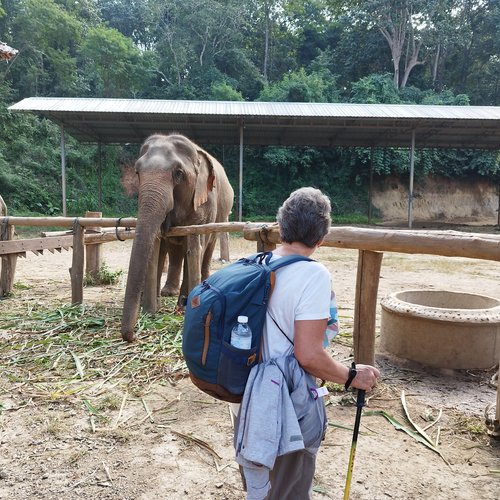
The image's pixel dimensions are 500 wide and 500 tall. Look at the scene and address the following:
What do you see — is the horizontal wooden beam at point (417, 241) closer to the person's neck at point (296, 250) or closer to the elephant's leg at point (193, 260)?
the person's neck at point (296, 250)

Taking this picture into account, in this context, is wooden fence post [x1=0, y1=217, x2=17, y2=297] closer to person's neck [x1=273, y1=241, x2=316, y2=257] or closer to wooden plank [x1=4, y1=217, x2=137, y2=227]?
wooden plank [x1=4, y1=217, x2=137, y2=227]

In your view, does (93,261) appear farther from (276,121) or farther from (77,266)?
(276,121)

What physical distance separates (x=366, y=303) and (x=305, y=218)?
78.9 inches

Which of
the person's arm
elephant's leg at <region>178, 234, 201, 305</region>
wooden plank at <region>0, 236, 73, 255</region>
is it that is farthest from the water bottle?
wooden plank at <region>0, 236, 73, 255</region>

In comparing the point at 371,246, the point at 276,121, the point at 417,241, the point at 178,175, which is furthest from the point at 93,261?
the point at 276,121

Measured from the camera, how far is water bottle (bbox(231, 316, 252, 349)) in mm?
1622

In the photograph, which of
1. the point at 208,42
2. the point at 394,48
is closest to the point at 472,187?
the point at 394,48

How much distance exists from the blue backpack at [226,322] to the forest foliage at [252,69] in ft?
74.5

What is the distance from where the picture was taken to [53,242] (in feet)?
22.3

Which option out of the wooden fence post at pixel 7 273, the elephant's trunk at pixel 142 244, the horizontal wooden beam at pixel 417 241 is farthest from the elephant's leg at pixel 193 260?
the wooden fence post at pixel 7 273

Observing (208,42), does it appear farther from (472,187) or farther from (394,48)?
Result: (472,187)

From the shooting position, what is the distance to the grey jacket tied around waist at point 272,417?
159cm

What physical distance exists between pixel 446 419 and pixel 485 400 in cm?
58

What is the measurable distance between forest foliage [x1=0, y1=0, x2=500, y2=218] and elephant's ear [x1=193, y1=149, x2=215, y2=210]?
18.3 meters
